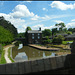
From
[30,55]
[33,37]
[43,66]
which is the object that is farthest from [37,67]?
[33,37]

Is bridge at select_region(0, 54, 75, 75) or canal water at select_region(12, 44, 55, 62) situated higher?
bridge at select_region(0, 54, 75, 75)

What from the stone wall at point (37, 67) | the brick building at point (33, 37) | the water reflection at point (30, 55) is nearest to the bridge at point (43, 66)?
the stone wall at point (37, 67)

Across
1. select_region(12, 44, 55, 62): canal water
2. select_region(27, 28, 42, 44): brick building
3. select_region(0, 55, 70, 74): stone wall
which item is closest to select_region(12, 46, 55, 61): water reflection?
select_region(12, 44, 55, 62): canal water

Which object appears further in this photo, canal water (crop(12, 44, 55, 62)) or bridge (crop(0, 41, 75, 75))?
canal water (crop(12, 44, 55, 62))

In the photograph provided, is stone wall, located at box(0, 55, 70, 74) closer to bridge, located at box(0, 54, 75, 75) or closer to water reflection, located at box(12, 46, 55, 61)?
bridge, located at box(0, 54, 75, 75)

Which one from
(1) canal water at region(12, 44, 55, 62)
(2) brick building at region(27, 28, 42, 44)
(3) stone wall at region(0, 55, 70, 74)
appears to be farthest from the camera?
(2) brick building at region(27, 28, 42, 44)

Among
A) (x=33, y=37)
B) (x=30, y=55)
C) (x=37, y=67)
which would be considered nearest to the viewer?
(x=37, y=67)

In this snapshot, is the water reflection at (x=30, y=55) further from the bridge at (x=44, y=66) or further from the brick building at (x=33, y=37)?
the brick building at (x=33, y=37)

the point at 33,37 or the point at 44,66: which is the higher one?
the point at 33,37

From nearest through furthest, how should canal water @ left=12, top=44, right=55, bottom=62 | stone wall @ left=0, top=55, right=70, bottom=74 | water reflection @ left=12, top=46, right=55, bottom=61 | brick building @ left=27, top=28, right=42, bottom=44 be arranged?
1. stone wall @ left=0, top=55, right=70, bottom=74
2. canal water @ left=12, top=44, right=55, bottom=62
3. water reflection @ left=12, top=46, right=55, bottom=61
4. brick building @ left=27, top=28, right=42, bottom=44

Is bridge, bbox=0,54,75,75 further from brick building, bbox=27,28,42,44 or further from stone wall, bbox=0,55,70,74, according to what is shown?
brick building, bbox=27,28,42,44

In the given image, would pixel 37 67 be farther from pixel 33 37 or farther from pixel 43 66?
pixel 33 37

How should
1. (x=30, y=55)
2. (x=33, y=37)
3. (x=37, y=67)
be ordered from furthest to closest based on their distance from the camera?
(x=33, y=37) → (x=30, y=55) → (x=37, y=67)

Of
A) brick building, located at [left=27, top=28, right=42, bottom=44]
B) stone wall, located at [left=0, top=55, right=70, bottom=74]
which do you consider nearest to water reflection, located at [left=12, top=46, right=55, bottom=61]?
stone wall, located at [left=0, top=55, right=70, bottom=74]
